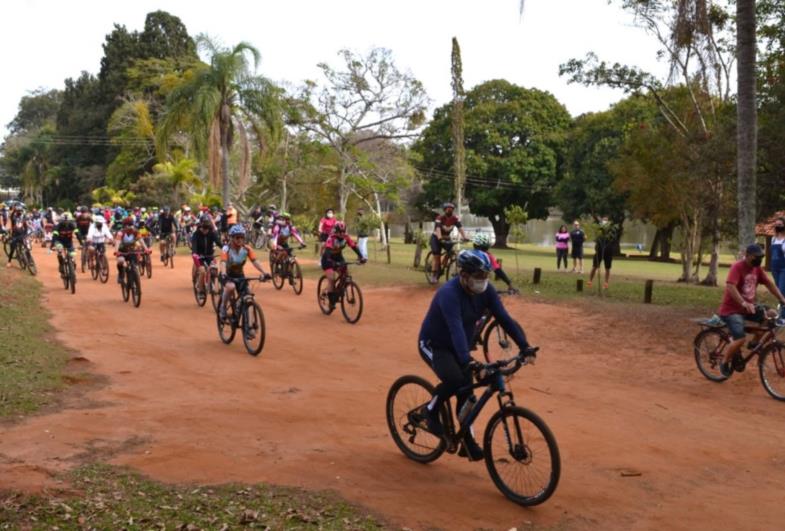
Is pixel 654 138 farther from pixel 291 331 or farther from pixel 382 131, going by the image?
pixel 291 331

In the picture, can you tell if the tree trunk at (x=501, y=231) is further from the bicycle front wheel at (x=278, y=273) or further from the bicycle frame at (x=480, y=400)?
the bicycle frame at (x=480, y=400)

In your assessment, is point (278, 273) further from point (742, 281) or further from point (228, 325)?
point (742, 281)

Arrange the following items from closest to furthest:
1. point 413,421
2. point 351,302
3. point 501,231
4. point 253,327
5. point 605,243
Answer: point 413,421 < point 253,327 < point 351,302 < point 605,243 < point 501,231

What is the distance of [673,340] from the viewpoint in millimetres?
13242

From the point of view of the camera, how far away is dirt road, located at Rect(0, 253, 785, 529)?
19.1 feet

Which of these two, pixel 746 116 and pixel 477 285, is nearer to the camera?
pixel 477 285

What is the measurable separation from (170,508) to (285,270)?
14866 millimetres

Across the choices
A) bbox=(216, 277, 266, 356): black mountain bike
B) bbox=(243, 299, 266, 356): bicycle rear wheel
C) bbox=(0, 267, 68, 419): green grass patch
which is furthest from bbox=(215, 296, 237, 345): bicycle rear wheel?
bbox=(0, 267, 68, 419): green grass patch

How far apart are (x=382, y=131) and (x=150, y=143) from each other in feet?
75.9

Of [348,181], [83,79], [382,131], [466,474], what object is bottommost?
[466,474]

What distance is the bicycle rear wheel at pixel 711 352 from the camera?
10.5 meters

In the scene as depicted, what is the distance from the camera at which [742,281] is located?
9.65 meters

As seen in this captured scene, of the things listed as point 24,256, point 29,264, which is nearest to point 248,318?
point 29,264

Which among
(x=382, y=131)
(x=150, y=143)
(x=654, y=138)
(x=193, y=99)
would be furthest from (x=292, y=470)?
(x=150, y=143)
